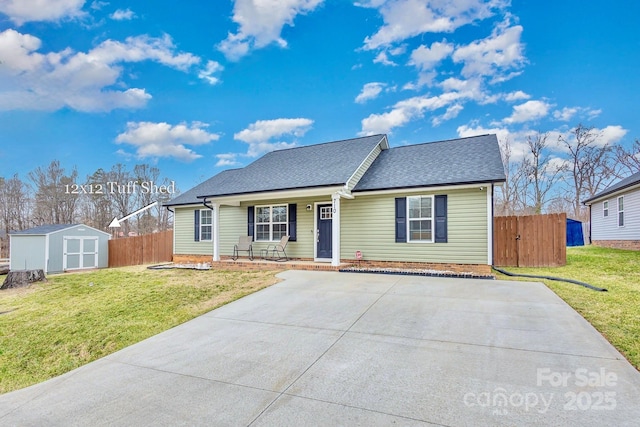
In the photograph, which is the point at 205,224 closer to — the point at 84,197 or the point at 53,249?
the point at 53,249

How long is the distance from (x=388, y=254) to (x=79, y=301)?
8.00 m

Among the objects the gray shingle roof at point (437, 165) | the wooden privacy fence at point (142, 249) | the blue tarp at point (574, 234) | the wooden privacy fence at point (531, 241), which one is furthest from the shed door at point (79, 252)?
the blue tarp at point (574, 234)

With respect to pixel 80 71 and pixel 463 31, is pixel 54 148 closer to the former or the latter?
pixel 80 71

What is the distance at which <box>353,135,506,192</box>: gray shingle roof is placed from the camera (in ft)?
28.8

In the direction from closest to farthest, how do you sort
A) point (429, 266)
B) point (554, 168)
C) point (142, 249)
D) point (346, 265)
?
point (429, 266) < point (346, 265) < point (142, 249) < point (554, 168)

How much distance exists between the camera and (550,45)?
14.2 meters

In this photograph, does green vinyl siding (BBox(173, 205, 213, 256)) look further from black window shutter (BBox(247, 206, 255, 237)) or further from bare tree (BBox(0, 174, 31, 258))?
bare tree (BBox(0, 174, 31, 258))

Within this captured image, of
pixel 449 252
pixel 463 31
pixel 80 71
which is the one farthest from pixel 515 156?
pixel 80 71

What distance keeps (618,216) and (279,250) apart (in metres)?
15.8

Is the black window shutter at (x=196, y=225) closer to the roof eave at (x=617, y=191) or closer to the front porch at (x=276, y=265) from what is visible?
the front porch at (x=276, y=265)

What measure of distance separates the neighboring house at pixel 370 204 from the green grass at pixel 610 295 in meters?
1.88

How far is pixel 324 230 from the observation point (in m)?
10.7

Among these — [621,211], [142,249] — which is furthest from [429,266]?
[142,249]

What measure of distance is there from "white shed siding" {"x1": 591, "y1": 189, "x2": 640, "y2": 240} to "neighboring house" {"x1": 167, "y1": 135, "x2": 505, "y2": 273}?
301 inches
